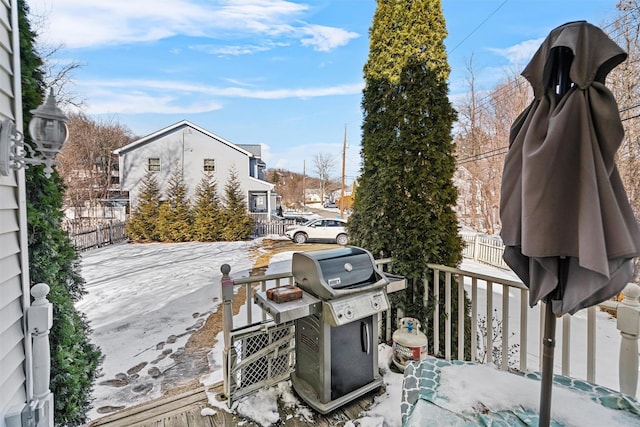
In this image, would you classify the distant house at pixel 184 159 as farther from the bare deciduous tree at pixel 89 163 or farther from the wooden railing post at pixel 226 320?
the wooden railing post at pixel 226 320

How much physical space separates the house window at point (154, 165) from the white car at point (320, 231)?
7841mm

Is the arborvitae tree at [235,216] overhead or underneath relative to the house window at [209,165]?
underneath

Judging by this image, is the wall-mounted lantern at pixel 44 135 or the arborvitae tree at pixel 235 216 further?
the arborvitae tree at pixel 235 216

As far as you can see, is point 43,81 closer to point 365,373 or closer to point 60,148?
point 60,148

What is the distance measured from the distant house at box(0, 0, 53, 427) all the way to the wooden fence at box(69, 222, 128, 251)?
1103 cm

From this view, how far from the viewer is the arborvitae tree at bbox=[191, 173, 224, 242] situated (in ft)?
45.9

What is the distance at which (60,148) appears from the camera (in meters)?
1.74

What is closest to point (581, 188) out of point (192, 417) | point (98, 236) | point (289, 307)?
point (289, 307)

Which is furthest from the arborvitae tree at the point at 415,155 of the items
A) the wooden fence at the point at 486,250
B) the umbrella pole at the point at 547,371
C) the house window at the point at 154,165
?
the house window at the point at 154,165

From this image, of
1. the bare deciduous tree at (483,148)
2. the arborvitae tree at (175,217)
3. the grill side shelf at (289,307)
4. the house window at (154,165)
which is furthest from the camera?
the house window at (154,165)

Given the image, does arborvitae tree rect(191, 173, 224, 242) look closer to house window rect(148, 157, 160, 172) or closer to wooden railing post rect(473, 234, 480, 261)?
house window rect(148, 157, 160, 172)

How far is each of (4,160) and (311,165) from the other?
32766 millimetres

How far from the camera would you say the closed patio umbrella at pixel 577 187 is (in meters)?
0.95

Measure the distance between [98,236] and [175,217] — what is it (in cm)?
295
